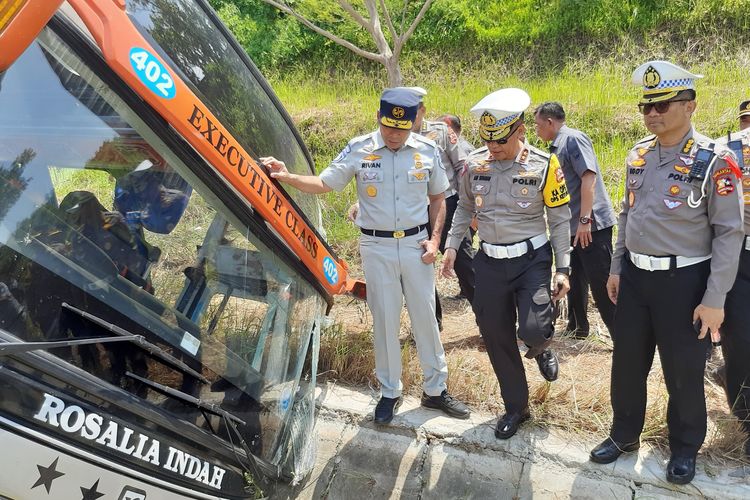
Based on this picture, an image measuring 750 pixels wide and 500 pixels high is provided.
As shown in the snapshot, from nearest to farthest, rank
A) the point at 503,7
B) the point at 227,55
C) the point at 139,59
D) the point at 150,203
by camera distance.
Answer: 1. the point at 139,59
2. the point at 150,203
3. the point at 227,55
4. the point at 503,7

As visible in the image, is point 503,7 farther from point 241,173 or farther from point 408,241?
point 241,173

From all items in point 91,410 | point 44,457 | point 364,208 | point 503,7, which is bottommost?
point 44,457

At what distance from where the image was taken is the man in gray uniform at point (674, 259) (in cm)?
233

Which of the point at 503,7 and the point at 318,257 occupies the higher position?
the point at 503,7

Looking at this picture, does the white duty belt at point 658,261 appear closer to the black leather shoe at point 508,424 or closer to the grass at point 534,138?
the grass at point 534,138

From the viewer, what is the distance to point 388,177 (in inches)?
120

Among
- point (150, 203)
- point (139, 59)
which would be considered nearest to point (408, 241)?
point (150, 203)

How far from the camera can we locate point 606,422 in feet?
9.77

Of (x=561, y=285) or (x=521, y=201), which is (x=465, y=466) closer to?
(x=561, y=285)

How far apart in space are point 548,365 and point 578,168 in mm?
1329

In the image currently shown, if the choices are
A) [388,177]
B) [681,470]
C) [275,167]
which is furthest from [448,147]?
[681,470]

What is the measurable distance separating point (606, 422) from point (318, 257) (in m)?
1.62

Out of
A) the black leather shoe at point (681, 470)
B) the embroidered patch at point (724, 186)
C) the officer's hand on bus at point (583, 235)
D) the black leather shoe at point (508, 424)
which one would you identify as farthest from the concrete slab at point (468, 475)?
the officer's hand on bus at point (583, 235)

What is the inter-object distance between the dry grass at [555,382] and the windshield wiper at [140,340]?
65.5 inches
